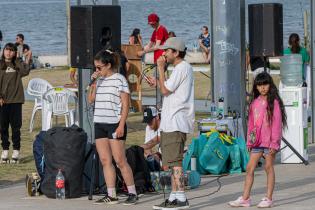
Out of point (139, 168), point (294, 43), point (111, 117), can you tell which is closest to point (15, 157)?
point (139, 168)

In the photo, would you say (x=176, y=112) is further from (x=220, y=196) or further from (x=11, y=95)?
(x=11, y=95)

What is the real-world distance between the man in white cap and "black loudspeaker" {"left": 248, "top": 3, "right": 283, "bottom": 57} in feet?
12.9

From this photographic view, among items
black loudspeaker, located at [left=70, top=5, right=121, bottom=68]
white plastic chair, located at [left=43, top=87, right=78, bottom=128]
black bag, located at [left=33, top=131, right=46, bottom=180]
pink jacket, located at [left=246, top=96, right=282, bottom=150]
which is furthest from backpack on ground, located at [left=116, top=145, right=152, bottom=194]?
white plastic chair, located at [left=43, top=87, right=78, bottom=128]

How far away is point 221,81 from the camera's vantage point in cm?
1666

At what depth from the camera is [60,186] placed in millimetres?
13180

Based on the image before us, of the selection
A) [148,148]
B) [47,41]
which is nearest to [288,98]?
[148,148]

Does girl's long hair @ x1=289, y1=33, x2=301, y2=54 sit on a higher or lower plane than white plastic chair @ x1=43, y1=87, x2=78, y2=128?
higher

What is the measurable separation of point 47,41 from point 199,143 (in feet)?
182

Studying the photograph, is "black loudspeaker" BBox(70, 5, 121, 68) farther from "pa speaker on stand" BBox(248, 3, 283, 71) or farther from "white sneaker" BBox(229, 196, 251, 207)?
"pa speaker on stand" BBox(248, 3, 283, 71)

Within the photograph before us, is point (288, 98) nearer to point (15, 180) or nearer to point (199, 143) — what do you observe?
point (199, 143)

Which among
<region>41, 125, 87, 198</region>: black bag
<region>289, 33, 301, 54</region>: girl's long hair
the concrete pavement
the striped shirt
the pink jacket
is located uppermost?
<region>289, 33, 301, 54</region>: girl's long hair

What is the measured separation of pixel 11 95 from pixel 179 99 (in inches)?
192

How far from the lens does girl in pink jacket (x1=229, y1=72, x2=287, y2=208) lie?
489 inches

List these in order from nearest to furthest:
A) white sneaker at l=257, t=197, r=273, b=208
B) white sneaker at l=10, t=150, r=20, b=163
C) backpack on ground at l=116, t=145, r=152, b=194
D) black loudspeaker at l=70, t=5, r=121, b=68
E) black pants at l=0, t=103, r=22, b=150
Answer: white sneaker at l=257, t=197, r=273, b=208
backpack on ground at l=116, t=145, r=152, b=194
black loudspeaker at l=70, t=5, r=121, b=68
black pants at l=0, t=103, r=22, b=150
white sneaker at l=10, t=150, r=20, b=163
